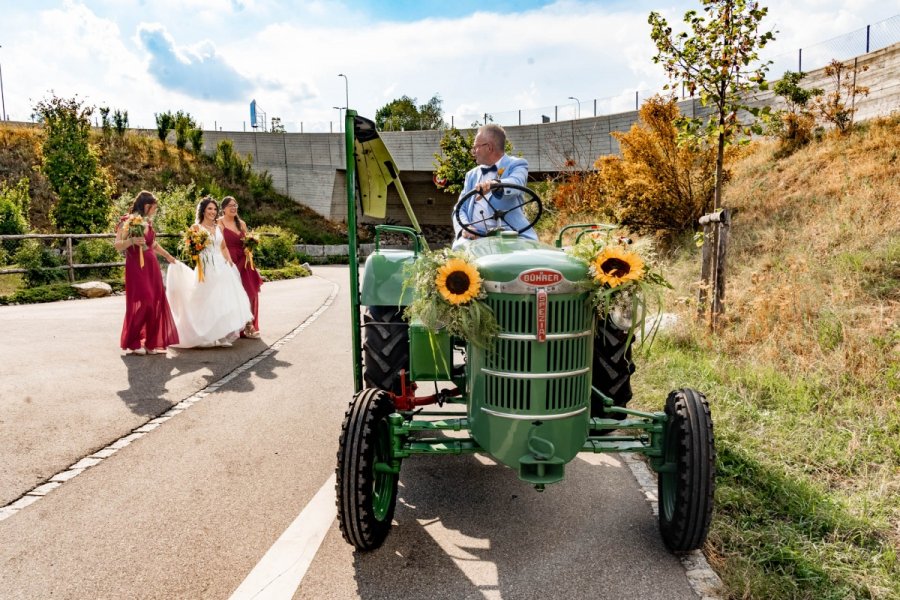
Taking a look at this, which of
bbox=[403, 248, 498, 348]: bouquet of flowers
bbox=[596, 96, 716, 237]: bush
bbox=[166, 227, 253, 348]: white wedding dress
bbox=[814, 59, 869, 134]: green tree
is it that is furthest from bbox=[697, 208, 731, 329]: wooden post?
bbox=[814, 59, 869, 134]: green tree

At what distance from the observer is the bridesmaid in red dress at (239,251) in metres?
10.0

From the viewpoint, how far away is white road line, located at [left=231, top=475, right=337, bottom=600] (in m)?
2.89

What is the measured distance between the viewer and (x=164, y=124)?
1604 inches

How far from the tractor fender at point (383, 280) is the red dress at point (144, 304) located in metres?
4.39

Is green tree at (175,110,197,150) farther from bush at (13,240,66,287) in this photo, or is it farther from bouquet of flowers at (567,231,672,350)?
bouquet of flowers at (567,231,672,350)

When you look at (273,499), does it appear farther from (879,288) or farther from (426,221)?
(426,221)

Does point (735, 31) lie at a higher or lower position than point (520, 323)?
higher

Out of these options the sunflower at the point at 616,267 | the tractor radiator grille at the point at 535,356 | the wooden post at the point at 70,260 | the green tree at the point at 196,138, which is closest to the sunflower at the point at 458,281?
the tractor radiator grille at the point at 535,356

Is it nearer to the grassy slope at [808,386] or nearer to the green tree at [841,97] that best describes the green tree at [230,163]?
the green tree at [841,97]

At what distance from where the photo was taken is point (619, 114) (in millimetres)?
26828

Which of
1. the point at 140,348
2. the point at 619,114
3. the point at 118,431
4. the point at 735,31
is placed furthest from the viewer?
the point at 619,114

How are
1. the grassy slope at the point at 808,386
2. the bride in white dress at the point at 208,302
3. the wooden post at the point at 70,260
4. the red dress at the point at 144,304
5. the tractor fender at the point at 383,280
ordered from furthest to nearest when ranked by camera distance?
the wooden post at the point at 70,260
the bride in white dress at the point at 208,302
the red dress at the point at 144,304
the tractor fender at the point at 383,280
the grassy slope at the point at 808,386

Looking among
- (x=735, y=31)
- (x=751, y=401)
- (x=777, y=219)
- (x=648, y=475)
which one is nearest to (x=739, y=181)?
(x=777, y=219)

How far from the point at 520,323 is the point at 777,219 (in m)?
9.76
